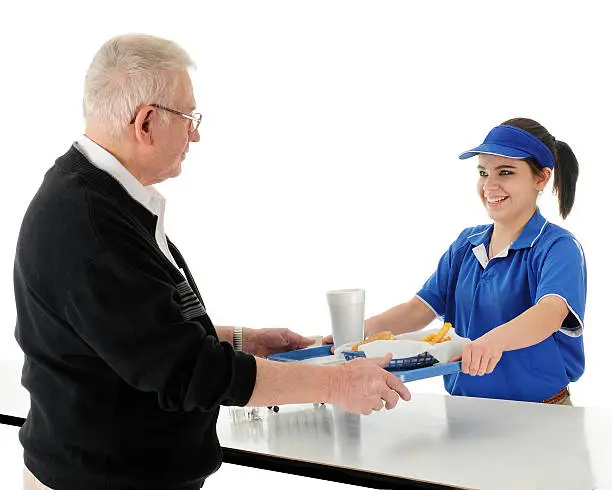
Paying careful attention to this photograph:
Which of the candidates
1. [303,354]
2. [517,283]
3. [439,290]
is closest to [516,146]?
[517,283]

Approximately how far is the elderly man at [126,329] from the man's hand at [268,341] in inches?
22.8

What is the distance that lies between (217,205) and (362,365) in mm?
3126

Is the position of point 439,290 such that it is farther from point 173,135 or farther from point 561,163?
point 173,135

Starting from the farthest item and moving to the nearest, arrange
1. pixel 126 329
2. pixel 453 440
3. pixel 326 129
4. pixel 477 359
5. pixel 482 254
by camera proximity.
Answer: pixel 326 129, pixel 482 254, pixel 477 359, pixel 453 440, pixel 126 329

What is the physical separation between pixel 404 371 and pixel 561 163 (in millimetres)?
918

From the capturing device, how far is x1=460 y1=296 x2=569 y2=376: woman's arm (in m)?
1.85

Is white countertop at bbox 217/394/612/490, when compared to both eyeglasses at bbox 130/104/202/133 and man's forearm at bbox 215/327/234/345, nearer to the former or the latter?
man's forearm at bbox 215/327/234/345

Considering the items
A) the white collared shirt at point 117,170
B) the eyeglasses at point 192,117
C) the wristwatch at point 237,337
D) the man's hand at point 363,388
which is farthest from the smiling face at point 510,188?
the white collared shirt at point 117,170

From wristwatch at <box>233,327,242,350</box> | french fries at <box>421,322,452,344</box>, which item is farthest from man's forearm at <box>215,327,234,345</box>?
french fries at <box>421,322,452,344</box>

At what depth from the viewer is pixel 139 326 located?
1.29m

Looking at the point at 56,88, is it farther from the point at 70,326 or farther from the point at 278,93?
the point at 70,326

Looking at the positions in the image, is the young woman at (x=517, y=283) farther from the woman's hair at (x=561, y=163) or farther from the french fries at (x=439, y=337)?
the french fries at (x=439, y=337)

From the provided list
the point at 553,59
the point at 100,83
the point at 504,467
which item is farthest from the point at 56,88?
the point at 504,467

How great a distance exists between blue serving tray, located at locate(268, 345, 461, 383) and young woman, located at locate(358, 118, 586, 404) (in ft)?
0.66
